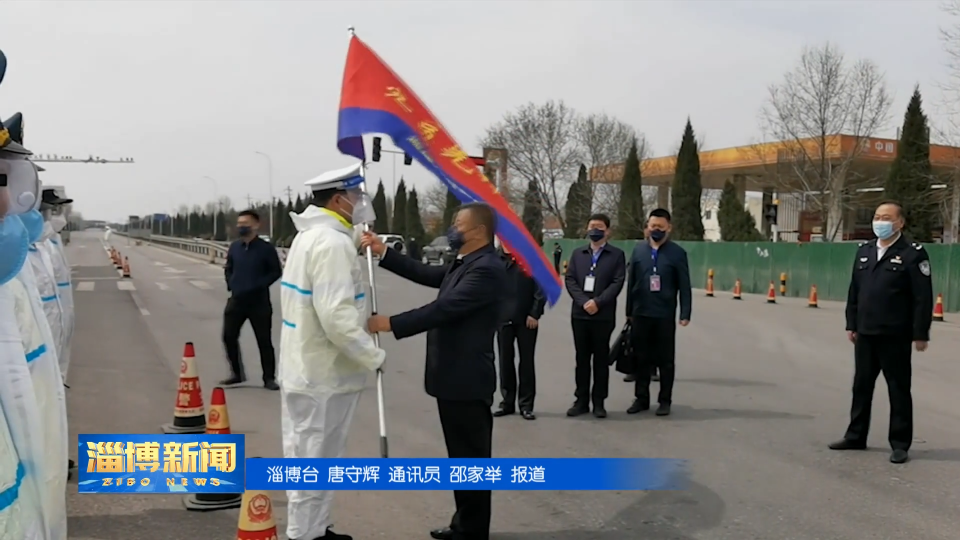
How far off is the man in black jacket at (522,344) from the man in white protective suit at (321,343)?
350cm

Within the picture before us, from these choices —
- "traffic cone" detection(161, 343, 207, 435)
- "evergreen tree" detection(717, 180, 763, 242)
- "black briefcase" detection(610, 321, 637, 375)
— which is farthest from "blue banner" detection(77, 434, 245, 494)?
"evergreen tree" detection(717, 180, 763, 242)

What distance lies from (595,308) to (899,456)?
9.21 feet

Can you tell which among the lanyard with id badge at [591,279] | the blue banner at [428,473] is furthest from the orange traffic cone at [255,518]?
the lanyard with id badge at [591,279]

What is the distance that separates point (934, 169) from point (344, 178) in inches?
1416

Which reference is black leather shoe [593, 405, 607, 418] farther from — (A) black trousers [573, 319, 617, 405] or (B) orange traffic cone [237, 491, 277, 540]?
(B) orange traffic cone [237, 491, 277, 540]

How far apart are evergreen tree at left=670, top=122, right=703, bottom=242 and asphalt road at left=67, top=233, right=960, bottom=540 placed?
2607cm

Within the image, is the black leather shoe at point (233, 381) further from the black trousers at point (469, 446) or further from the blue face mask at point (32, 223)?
the blue face mask at point (32, 223)

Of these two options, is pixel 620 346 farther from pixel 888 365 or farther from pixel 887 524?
pixel 887 524

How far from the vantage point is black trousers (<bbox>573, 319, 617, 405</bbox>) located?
7699mm

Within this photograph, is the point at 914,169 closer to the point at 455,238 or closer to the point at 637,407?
the point at 637,407

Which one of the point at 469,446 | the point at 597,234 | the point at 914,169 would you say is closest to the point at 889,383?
the point at 597,234

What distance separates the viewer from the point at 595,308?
7.62 meters

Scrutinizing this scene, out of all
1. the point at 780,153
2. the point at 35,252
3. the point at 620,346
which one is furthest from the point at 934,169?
the point at 35,252

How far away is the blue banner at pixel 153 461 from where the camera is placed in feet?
11.3
